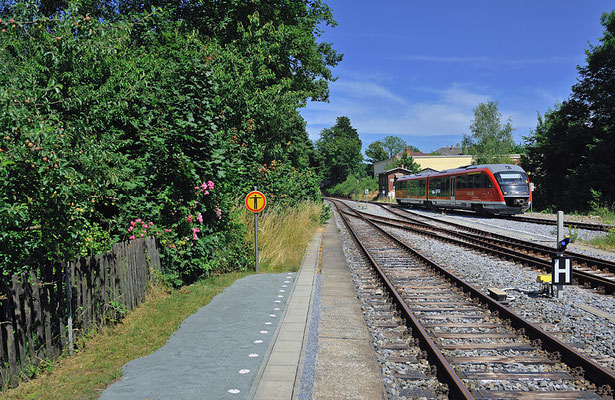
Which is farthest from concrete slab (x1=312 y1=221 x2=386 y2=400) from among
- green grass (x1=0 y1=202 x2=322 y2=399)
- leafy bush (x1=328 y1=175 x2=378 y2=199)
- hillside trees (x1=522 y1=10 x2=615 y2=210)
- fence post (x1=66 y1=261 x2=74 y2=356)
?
leafy bush (x1=328 y1=175 x2=378 y2=199)

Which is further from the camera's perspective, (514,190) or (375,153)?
(375,153)

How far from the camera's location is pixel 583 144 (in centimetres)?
3347

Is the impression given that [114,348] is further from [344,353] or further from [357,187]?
[357,187]

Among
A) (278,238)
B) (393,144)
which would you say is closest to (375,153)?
(393,144)

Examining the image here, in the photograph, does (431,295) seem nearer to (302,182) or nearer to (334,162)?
(302,182)

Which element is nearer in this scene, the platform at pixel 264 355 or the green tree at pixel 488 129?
the platform at pixel 264 355

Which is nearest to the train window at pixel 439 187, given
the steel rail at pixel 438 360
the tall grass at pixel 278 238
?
the tall grass at pixel 278 238

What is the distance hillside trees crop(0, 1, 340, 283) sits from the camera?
3.86m

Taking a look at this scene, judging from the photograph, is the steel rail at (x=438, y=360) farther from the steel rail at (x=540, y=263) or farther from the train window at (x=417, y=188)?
the train window at (x=417, y=188)

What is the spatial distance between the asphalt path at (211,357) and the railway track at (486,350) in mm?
2052

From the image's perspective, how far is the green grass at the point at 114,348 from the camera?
3871mm

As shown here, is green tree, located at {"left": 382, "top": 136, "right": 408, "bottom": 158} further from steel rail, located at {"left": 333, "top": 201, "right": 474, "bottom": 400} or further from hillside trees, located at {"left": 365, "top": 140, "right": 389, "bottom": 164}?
steel rail, located at {"left": 333, "top": 201, "right": 474, "bottom": 400}

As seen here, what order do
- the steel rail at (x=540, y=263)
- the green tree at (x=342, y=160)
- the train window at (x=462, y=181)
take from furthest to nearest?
the green tree at (x=342, y=160)
the train window at (x=462, y=181)
the steel rail at (x=540, y=263)

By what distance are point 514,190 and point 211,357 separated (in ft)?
74.2
